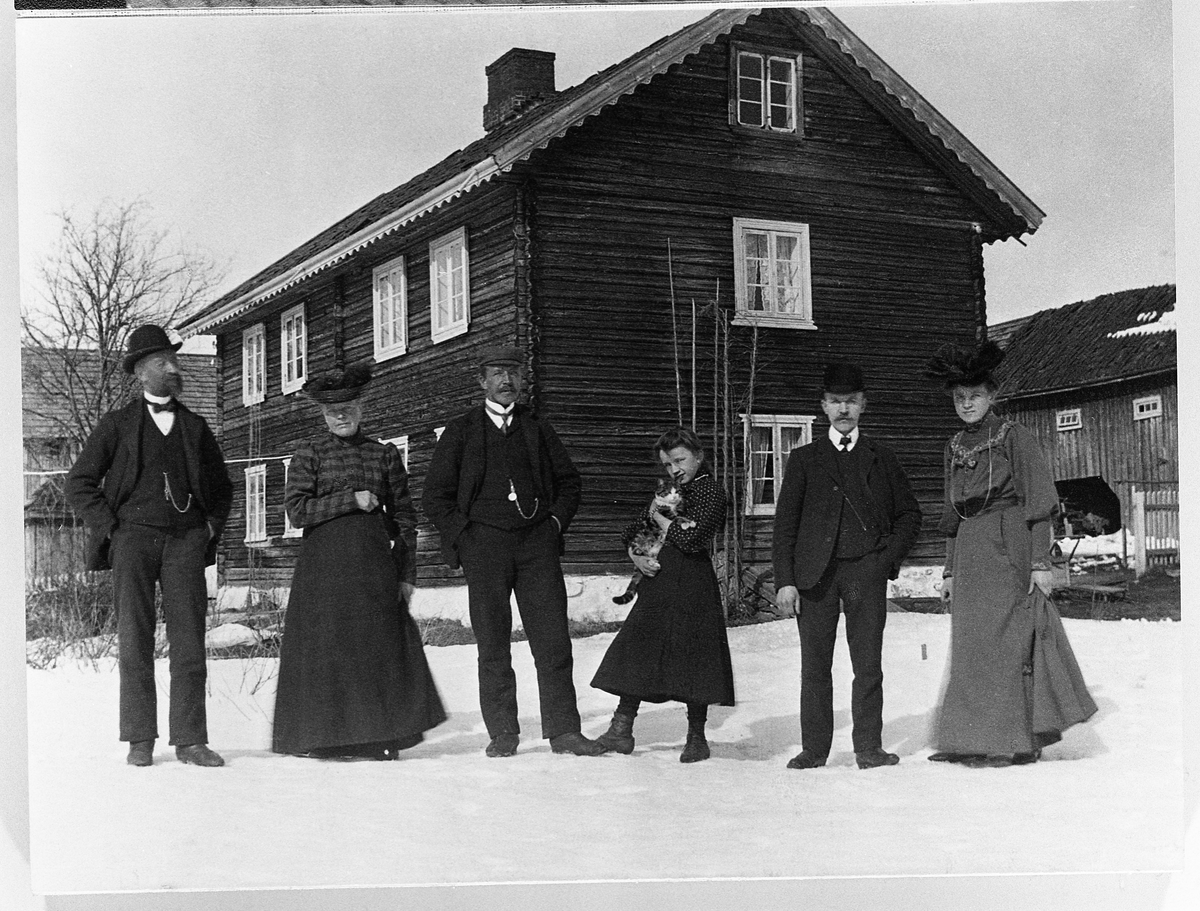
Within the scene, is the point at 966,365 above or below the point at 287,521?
above

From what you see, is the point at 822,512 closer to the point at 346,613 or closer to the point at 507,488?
the point at 507,488

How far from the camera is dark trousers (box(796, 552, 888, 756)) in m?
6.40

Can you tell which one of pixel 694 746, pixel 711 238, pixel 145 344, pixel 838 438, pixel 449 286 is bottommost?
pixel 694 746

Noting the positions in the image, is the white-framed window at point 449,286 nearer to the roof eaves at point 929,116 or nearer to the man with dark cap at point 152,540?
the man with dark cap at point 152,540

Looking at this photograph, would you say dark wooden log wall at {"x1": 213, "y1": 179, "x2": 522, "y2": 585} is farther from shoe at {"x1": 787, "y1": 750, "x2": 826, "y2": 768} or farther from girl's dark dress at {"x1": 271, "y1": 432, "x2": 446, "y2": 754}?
shoe at {"x1": 787, "y1": 750, "x2": 826, "y2": 768}

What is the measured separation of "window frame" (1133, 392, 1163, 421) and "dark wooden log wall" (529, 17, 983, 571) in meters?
0.90

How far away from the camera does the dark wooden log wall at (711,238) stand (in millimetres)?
7520

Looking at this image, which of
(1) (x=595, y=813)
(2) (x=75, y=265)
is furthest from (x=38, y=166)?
(1) (x=595, y=813)

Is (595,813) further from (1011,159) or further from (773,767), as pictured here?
(1011,159)

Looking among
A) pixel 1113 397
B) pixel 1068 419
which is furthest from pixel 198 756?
pixel 1113 397

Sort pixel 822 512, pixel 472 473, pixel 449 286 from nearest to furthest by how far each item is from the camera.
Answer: pixel 472 473
pixel 822 512
pixel 449 286

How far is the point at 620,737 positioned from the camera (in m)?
6.43

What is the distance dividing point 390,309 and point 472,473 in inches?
63.1

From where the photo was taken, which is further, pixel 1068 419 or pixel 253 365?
pixel 253 365
